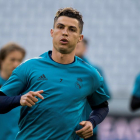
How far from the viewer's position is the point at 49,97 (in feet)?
10.2

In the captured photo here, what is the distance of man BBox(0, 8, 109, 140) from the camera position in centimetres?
308

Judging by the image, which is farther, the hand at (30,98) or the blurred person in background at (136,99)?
the blurred person in background at (136,99)

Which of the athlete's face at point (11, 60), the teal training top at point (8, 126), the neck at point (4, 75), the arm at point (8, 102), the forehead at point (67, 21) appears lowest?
the teal training top at point (8, 126)

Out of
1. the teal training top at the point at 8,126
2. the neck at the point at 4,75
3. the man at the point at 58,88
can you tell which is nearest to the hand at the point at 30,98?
the man at the point at 58,88

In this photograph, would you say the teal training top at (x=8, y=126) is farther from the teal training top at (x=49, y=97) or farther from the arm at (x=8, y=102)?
the arm at (x=8, y=102)

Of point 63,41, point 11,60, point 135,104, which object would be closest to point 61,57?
point 63,41

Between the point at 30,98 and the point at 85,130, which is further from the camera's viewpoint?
the point at 85,130

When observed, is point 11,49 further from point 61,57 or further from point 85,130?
point 85,130

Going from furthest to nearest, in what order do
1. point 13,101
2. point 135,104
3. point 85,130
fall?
1. point 135,104
2. point 85,130
3. point 13,101

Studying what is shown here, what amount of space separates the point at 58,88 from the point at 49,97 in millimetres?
101

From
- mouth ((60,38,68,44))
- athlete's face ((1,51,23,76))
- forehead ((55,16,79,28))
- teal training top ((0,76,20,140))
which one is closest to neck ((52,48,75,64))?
mouth ((60,38,68,44))

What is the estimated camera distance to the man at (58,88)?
3084 mm

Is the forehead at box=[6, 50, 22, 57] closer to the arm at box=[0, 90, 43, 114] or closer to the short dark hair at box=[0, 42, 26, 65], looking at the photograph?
the short dark hair at box=[0, 42, 26, 65]

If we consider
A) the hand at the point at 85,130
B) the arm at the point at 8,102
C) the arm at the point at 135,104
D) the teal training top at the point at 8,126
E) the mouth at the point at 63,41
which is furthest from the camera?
the arm at the point at 135,104
